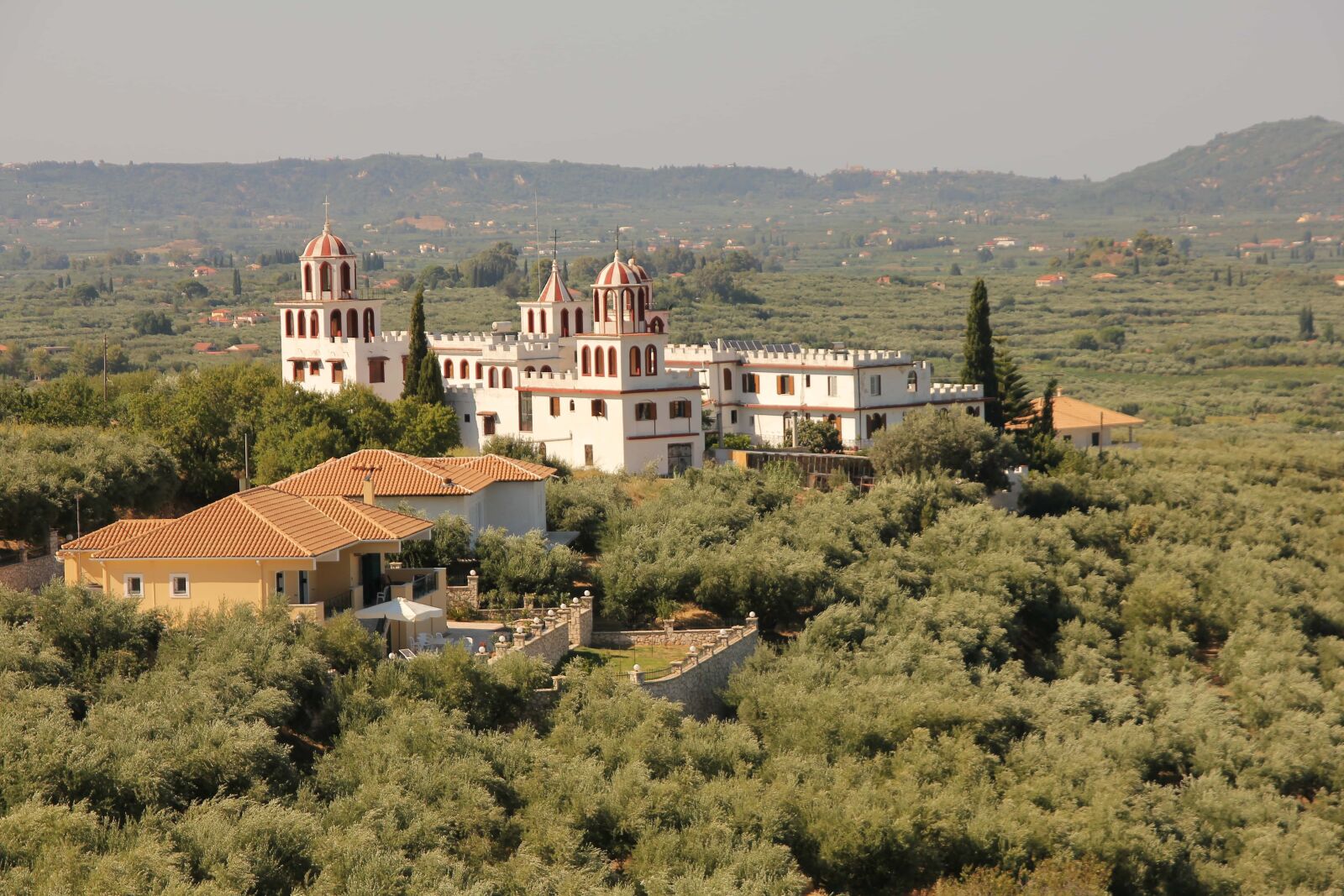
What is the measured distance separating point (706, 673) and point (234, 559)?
796 centimetres

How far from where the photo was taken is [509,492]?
39.9 m

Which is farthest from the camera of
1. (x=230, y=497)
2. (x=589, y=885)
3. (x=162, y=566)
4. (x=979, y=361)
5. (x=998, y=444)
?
(x=979, y=361)

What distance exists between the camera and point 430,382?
174ft

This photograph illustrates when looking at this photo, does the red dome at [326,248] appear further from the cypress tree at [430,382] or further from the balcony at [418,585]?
the balcony at [418,585]

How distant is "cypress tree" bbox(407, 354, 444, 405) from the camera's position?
174 ft

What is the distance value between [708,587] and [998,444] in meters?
16.1

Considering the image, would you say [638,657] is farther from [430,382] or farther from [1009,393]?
[1009,393]

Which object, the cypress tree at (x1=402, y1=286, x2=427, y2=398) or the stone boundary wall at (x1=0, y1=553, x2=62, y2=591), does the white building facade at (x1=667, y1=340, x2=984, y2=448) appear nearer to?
the cypress tree at (x1=402, y1=286, x2=427, y2=398)

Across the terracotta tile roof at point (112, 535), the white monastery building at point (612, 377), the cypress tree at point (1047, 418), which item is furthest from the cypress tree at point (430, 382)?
the terracotta tile roof at point (112, 535)

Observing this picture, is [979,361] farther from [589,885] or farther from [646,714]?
[589,885]

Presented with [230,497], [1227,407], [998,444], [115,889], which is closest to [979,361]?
[998,444]

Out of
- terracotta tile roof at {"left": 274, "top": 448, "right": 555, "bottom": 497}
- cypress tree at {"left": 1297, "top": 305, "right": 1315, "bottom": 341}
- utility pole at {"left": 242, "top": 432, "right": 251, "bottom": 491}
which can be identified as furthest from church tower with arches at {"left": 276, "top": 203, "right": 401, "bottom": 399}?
cypress tree at {"left": 1297, "top": 305, "right": 1315, "bottom": 341}

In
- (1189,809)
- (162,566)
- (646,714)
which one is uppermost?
(162,566)

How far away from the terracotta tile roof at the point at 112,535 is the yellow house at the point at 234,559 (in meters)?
0.02
